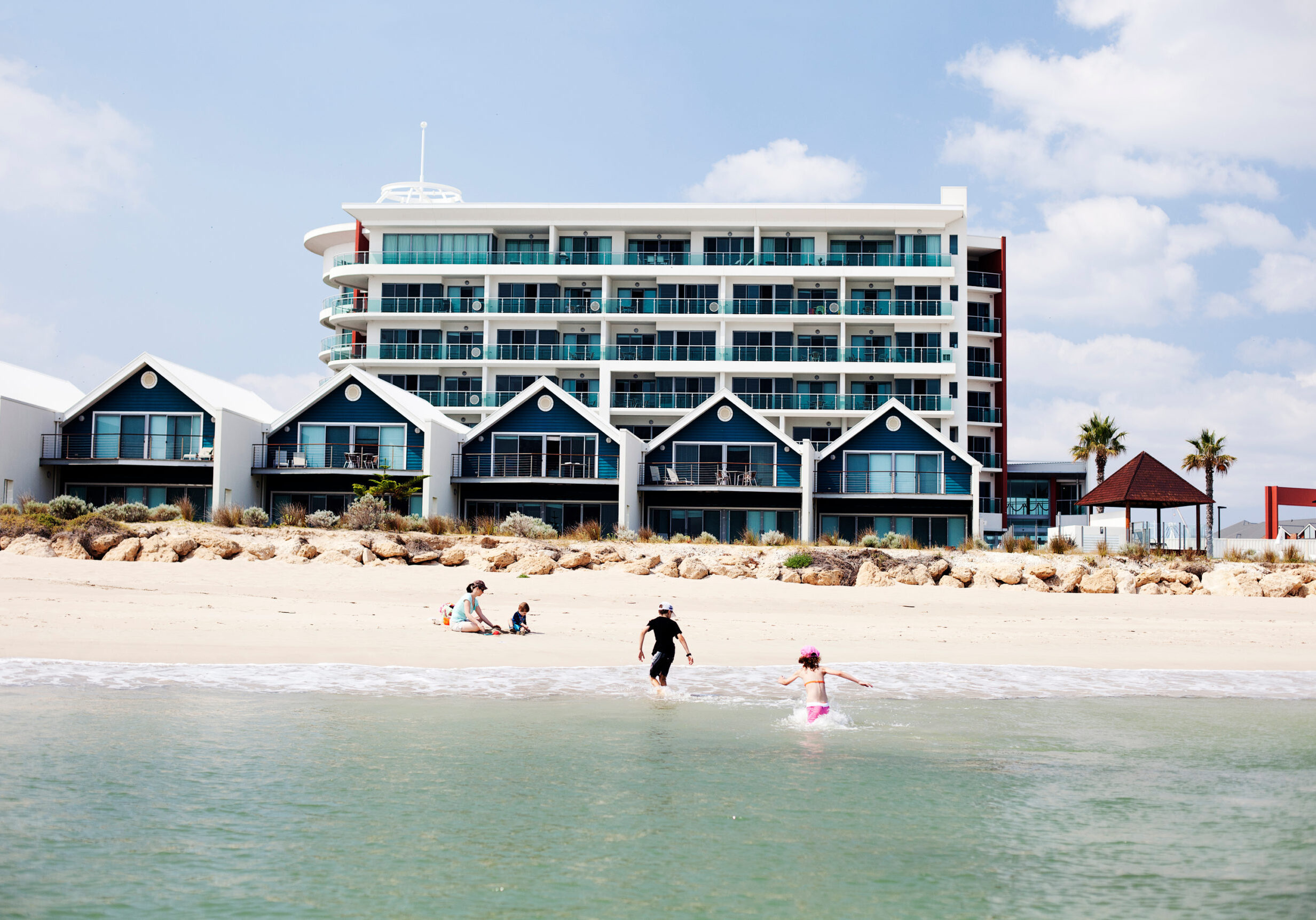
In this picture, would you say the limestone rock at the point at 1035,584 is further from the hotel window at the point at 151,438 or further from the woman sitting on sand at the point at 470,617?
the hotel window at the point at 151,438

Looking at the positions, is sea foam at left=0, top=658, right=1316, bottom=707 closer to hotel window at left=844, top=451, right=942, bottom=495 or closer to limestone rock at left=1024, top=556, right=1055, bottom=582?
limestone rock at left=1024, top=556, right=1055, bottom=582

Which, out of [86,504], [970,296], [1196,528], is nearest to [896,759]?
[86,504]

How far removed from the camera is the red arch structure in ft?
153

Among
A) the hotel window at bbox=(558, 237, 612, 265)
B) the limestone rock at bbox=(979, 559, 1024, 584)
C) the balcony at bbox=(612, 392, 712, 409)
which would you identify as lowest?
the limestone rock at bbox=(979, 559, 1024, 584)

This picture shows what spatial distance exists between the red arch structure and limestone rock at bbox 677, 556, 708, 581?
→ 2857 centimetres

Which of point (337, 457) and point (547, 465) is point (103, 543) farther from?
point (547, 465)

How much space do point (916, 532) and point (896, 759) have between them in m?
35.2

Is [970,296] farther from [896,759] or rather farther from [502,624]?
[896,759]

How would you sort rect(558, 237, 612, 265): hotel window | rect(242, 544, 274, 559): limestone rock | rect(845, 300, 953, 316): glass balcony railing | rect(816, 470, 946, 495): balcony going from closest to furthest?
rect(242, 544, 274, 559): limestone rock < rect(816, 470, 946, 495): balcony < rect(845, 300, 953, 316): glass balcony railing < rect(558, 237, 612, 265): hotel window

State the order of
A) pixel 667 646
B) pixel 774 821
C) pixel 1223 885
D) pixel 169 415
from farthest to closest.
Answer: pixel 169 415, pixel 667 646, pixel 774 821, pixel 1223 885

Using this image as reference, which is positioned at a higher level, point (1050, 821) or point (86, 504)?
point (86, 504)

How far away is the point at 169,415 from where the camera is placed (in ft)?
146

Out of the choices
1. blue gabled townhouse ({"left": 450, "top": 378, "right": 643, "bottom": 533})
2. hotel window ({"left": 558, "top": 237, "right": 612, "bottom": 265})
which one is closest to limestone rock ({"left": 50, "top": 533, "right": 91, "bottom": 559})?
blue gabled townhouse ({"left": 450, "top": 378, "right": 643, "bottom": 533})

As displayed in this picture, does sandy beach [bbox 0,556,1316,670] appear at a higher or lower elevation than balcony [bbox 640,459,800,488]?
lower
